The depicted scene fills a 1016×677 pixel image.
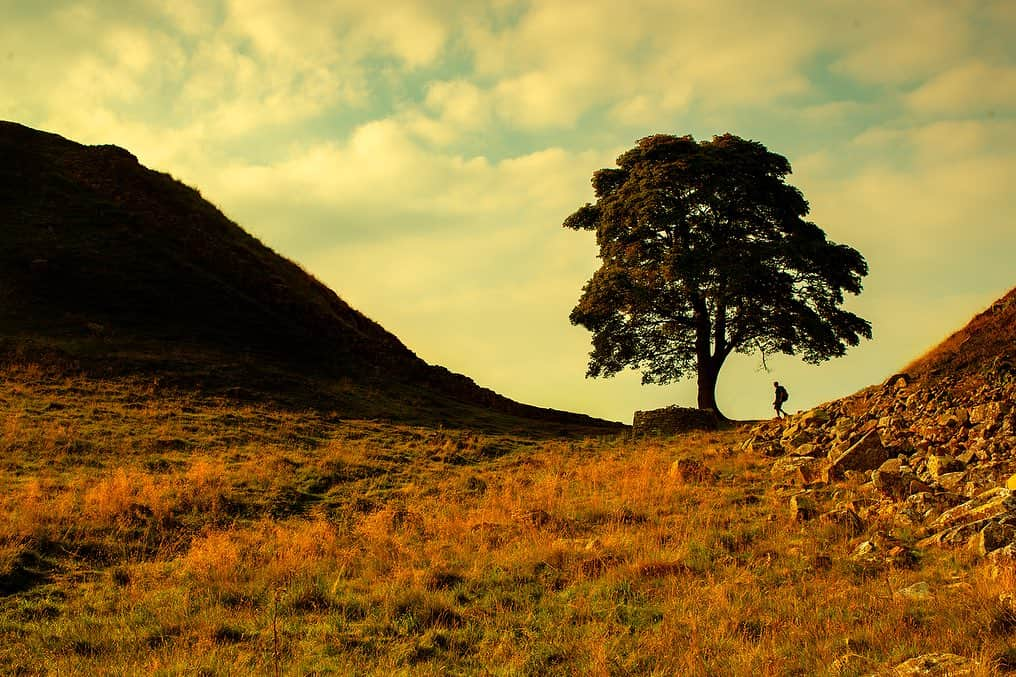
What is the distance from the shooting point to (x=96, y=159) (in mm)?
44938

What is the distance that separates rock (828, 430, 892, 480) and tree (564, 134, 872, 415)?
55.2 feet

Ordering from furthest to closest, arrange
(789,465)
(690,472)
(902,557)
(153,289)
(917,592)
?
1. (153,289)
2. (789,465)
3. (690,472)
4. (902,557)
5. (917,592)

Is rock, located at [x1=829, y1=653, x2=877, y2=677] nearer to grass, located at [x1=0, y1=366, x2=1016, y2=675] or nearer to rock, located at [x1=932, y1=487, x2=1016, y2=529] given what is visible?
grass, located at [x1=0, y1=366, x2=1016, y2=675]

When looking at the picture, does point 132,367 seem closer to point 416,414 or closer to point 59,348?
point 59,348

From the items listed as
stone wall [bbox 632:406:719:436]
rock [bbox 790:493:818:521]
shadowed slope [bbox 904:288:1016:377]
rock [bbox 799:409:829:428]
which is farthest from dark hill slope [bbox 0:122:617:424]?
rock [bbox 790:493:818:521]

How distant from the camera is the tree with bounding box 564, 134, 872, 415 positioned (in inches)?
1353

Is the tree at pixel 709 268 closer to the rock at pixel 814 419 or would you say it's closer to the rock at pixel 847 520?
the rock at pixel 814 419

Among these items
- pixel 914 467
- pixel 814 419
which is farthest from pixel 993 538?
pixel 814 419

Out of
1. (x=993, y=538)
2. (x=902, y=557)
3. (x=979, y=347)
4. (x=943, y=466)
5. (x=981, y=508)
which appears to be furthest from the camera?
(x=979, y=347)

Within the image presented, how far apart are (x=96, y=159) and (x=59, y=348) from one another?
837 inches

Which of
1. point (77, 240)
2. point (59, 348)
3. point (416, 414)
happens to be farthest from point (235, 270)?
point (416, 414)

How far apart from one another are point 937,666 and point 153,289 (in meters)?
33.9

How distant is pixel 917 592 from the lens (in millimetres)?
9188

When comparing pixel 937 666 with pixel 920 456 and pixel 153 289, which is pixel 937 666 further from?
pixel 153 289
